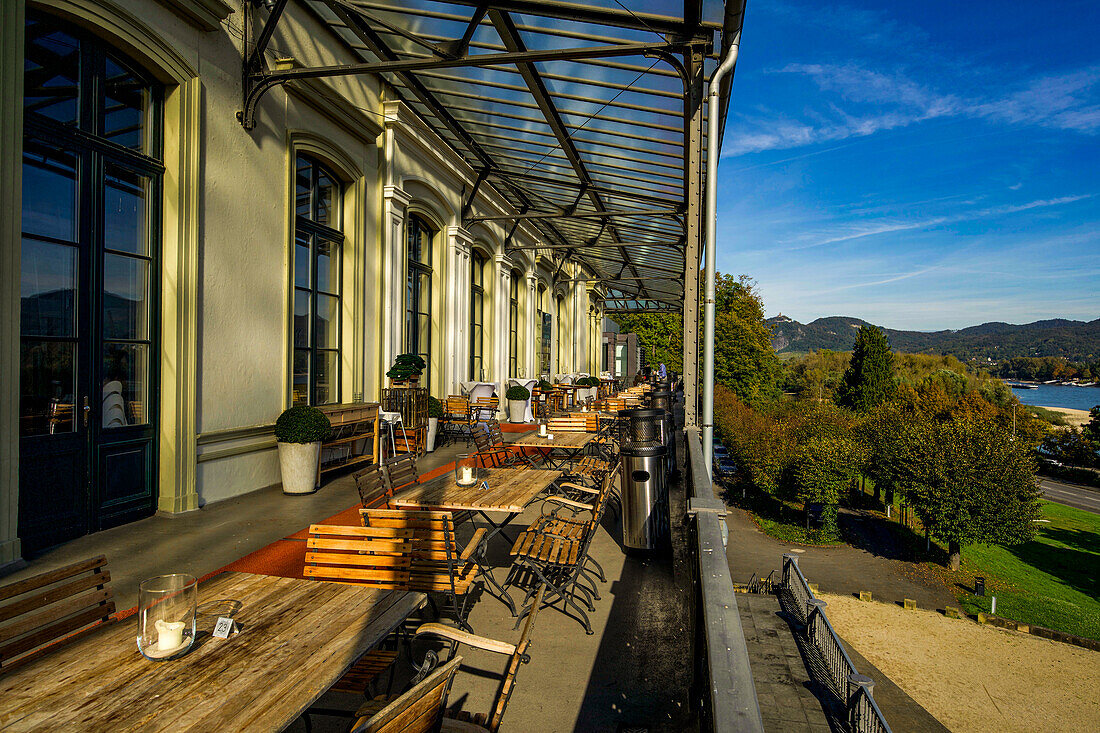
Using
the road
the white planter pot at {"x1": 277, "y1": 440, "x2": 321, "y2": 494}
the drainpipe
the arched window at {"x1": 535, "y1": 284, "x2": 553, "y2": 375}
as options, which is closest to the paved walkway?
the arched window at {"x1": 535, "y1": 284, "x2": 553, "y2": 375}

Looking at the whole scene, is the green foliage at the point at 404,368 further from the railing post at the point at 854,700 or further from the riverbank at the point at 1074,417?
the riverbank at the point at 1074,417

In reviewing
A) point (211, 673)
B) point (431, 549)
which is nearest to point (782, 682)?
point (431, 549)

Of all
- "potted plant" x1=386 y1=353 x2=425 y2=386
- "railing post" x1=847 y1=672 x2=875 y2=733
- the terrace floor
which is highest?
"potted plant" x1=386 y1=353 x2=425 y2=386

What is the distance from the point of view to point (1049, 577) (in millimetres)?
40312

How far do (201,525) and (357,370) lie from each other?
12.5 feet

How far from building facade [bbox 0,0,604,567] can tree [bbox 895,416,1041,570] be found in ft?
→ 118

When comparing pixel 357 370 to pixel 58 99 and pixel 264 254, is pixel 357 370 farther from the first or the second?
pixel 58 99

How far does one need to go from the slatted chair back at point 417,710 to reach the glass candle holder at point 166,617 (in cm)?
70

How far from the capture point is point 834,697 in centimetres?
1652

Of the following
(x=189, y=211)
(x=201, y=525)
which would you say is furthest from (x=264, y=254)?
(x=201, y=525)

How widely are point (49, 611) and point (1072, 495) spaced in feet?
309

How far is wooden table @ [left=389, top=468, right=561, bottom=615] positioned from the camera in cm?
388

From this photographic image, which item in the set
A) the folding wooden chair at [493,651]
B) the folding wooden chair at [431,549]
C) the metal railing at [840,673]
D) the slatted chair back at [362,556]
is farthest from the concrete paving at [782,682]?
the folding wooden chair at [493,651]

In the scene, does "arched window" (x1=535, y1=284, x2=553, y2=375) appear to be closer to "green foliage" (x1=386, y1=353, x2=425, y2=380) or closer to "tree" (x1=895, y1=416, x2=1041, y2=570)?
"green foliage" (x1=386, y1=353, x2=425, y2=380)
